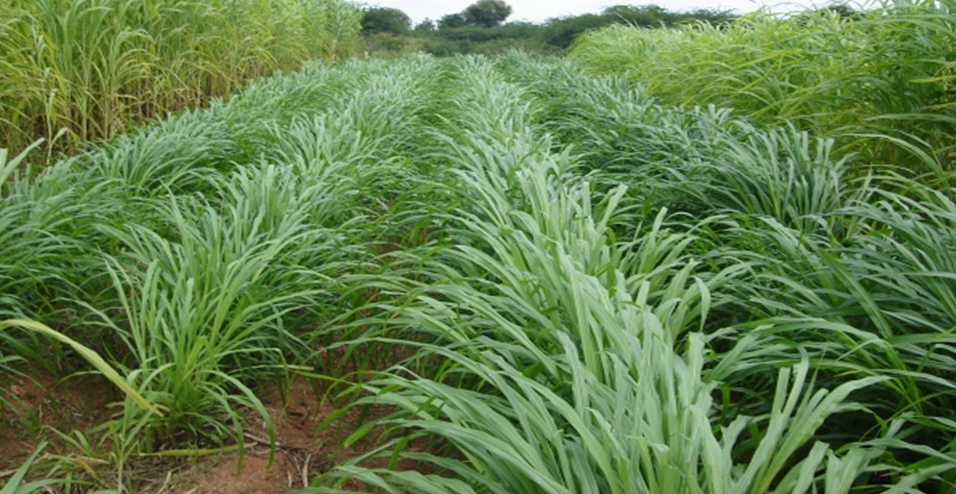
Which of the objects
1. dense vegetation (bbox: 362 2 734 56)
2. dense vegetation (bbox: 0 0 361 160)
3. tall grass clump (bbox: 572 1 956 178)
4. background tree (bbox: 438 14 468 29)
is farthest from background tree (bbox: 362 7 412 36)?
tall grass clump (bbox: 572 1 956 178)

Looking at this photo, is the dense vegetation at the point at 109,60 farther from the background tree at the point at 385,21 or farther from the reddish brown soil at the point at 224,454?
the background tree at the point at 385,21

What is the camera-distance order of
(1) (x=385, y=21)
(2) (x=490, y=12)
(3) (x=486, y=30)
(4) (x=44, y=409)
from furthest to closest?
(2) (x=490, y=12) < (3) (x=486, y=30) < (1) (x=385, y=21) < (4) (x=44, y=409)

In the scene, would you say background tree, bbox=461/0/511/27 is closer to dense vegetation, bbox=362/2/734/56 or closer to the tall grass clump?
dense vegetation, bbox=362/2/734/56

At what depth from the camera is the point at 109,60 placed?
4.31 m

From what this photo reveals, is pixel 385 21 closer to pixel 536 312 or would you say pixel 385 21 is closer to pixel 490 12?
pixel 490 12

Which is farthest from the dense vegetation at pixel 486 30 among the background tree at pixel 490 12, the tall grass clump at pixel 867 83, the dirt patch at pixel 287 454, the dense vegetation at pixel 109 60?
the dirt patch at pixel 287 454

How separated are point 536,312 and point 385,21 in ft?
84.9

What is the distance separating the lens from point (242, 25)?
6.70 metres

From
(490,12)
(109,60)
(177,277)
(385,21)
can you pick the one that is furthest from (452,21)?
(177,277)

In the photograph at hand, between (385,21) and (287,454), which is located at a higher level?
(385,21)

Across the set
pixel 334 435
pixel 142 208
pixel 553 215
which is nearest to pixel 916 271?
pixel 553 215

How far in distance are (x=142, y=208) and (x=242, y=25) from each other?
457cm

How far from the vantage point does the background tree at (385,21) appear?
25.5m

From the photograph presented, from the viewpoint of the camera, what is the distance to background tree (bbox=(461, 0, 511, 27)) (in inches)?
1211
